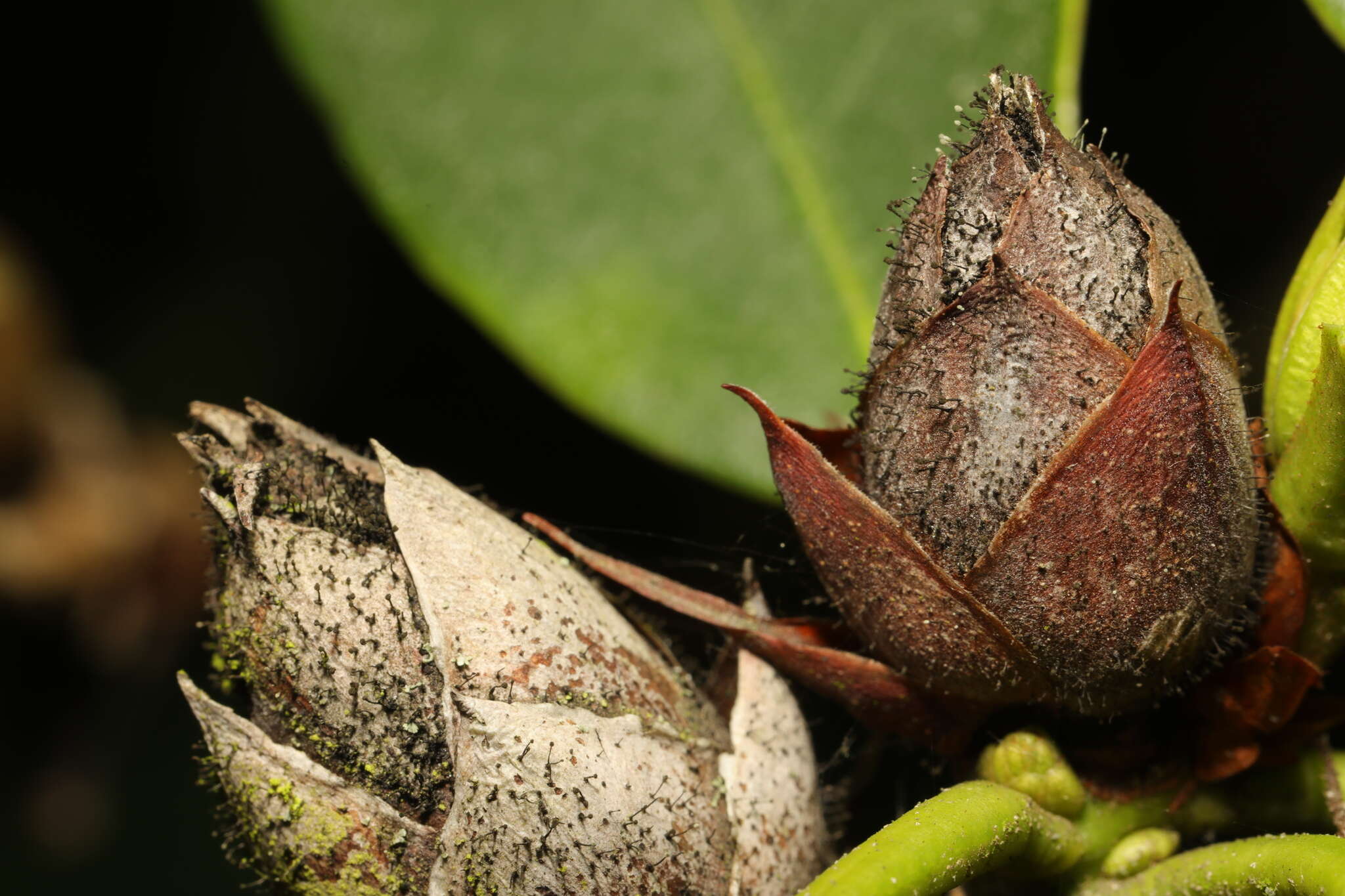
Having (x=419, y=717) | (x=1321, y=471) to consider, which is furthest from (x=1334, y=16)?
(x=419, y=717)

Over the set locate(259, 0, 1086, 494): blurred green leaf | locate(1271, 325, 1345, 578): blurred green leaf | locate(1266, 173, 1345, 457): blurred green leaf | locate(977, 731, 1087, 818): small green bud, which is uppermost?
locate(259, 0, 1086, 494): blurred green leaf

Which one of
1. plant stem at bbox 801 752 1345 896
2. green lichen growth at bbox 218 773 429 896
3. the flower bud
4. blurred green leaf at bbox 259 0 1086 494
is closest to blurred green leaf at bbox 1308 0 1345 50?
blurred green leaf at bbox 259 0 1086 494

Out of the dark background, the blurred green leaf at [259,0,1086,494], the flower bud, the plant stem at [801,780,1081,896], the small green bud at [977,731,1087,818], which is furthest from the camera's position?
the dark background

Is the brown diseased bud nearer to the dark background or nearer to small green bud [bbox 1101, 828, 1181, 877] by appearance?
small green bud [bbox 1101, 828, 1181, 877]

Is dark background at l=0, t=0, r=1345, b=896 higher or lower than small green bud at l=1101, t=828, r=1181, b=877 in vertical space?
higher

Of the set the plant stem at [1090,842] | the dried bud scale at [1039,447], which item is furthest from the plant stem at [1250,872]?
the dried bud scale at [1039,447]

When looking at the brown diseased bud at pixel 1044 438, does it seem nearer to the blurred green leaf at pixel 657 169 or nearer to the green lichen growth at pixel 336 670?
the green lichen growth at pixel 336 670

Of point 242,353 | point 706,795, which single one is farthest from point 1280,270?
point 242,353

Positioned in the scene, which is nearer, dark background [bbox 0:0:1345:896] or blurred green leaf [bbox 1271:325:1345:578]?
blurred green leaf [bbox 1271:325:1345:578]
